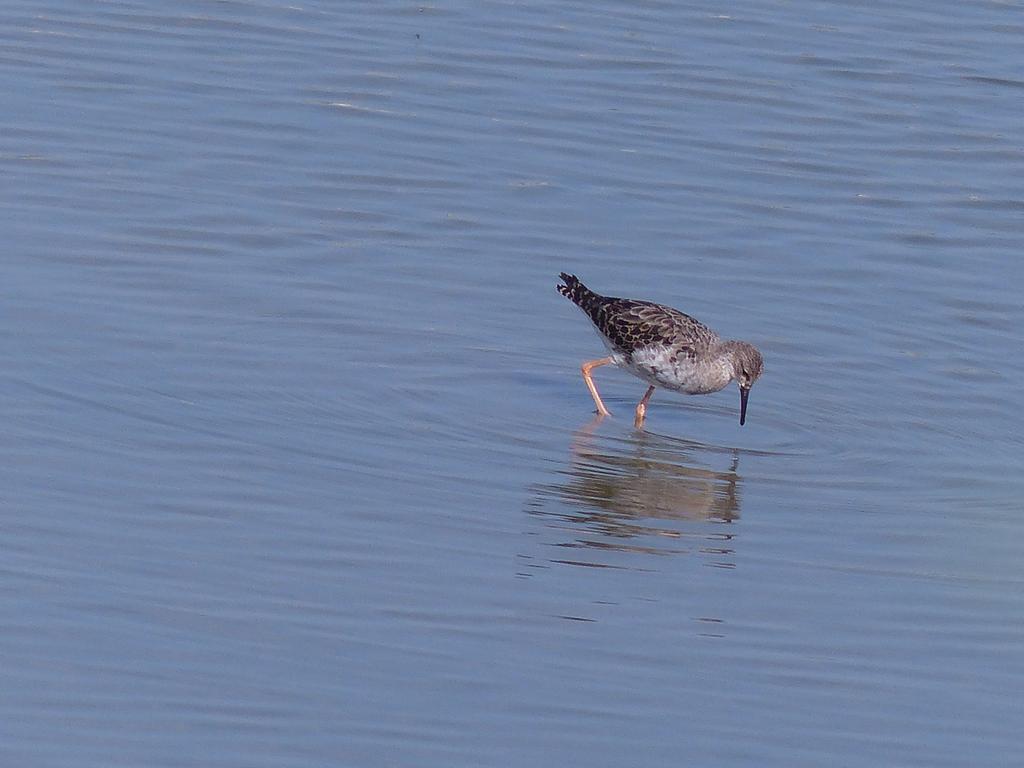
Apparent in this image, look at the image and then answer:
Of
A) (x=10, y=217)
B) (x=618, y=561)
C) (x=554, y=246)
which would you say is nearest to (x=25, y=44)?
(x=10, y=217)

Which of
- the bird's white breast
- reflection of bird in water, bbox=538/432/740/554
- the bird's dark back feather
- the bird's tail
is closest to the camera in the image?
reflection of bird in water, bbox=538/432/740/554

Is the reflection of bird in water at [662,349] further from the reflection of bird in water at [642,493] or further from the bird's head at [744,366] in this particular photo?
the reflection of bird in water at [642,493]

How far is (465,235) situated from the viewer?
1325cm

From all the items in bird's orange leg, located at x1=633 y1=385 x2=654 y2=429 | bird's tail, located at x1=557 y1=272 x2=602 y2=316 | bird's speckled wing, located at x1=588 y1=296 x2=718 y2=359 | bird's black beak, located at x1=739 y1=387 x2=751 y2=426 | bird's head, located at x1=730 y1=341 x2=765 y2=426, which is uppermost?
bird's tail, located at x1=557 y1=272 x2=602 y2=316

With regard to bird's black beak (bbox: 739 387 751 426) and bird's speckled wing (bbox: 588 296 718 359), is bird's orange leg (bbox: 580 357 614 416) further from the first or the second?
bird's black beak (bbox: 739 387 751 426)

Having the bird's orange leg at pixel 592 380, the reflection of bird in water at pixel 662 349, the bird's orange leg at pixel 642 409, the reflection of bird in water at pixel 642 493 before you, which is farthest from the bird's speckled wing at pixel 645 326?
the reflection of bird in water at pixel 642 493

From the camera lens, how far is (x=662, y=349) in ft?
37.2

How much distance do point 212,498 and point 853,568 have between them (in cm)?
268

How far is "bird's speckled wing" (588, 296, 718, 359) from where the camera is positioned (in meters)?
11.3

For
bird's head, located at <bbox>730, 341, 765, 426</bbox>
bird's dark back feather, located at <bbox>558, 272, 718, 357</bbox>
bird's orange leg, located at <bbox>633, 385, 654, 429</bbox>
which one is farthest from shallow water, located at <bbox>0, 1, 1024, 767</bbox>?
bird's dark back feather, located at <bbox>558, 272, 718, 357</bbox>

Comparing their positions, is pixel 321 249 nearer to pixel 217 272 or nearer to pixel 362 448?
pixel 217 272

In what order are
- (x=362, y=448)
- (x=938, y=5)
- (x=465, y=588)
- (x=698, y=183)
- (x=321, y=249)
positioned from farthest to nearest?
(x=938, y=5) < (x=698, y=183) < (x=321, y=249) < (x=362, y=448) < (x=465, y=588)

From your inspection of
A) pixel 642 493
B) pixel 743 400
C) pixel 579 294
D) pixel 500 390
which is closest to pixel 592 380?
pixel 579 294

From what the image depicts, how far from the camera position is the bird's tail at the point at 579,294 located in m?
11.8
